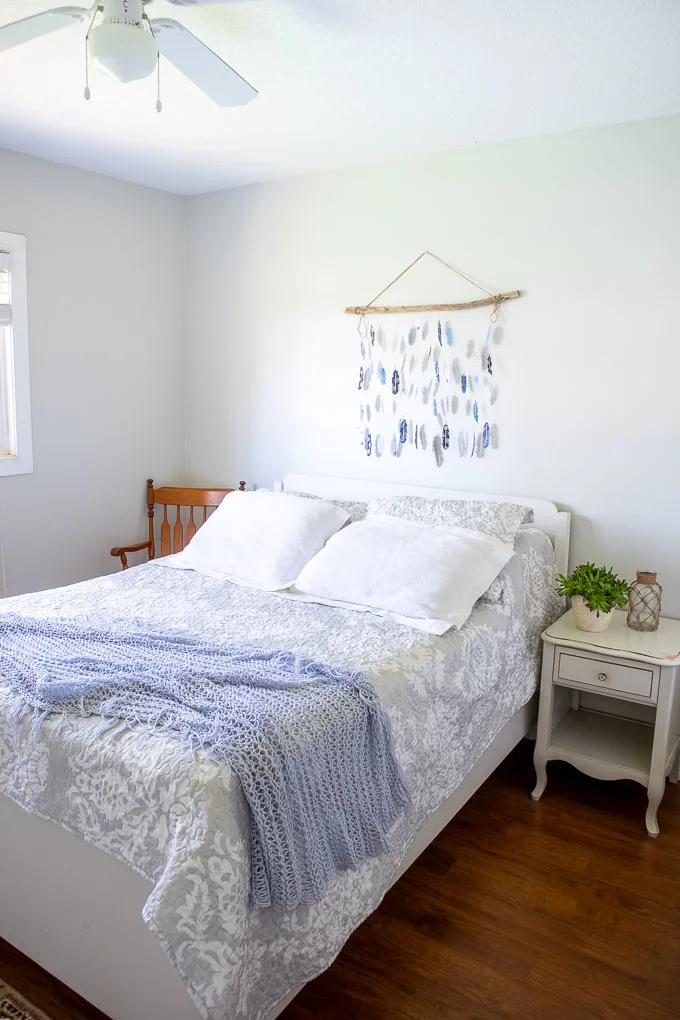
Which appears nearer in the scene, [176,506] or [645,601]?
[645,601]

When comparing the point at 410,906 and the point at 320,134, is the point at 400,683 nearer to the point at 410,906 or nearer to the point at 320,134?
the point at 410,906

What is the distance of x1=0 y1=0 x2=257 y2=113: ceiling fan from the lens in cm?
166

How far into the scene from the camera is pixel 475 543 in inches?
105

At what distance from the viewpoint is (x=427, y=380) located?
3.28 m

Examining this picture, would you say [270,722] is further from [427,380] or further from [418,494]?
[427,380]

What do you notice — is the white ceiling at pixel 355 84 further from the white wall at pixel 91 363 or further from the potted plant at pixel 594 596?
the potted plant at pixel 594 596

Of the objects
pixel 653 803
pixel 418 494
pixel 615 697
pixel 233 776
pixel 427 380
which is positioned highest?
pixel 427 380

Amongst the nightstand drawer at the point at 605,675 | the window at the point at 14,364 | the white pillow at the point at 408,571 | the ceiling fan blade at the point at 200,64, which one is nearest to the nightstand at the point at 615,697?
the nightstand drawer at the point at 605,675

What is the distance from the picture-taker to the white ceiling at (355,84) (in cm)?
195

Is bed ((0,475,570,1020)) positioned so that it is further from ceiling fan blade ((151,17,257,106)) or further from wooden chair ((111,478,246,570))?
ceiling fan blade ((151,17,257,106))

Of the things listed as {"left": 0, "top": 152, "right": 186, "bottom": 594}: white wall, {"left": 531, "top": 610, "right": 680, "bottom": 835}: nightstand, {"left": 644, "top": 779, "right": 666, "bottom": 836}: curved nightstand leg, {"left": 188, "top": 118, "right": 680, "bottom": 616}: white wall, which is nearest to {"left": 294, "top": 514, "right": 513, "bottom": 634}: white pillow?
{"left": 531, "top": 610, "right": 680, "bottom": 835}: nightstand

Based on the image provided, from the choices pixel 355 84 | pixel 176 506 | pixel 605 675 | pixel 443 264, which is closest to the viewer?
pixel 355 84

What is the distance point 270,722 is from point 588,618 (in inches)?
55.7

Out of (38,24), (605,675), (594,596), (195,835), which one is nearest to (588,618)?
(594,596)
